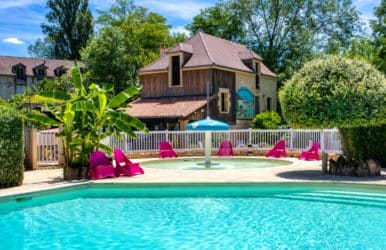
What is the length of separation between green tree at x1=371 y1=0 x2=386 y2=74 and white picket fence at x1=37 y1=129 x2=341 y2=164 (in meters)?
11.3

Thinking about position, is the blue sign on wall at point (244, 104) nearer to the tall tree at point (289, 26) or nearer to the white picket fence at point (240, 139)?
the white picket fence at point (240, 139)

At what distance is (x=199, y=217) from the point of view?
10148 millimetres

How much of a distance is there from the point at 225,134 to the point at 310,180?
12711 millimetres

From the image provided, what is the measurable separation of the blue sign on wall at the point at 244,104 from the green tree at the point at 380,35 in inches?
394

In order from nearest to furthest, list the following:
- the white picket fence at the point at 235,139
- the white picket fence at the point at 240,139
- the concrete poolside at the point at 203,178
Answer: the concrete poolside at the point at 203,178 → the white picket fence at the point at 240,139 → the white picket fence at the point at 235,139

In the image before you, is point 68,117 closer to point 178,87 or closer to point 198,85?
point 198,85

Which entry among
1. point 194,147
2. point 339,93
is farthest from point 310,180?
point 194,147

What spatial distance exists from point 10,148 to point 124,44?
34138mm

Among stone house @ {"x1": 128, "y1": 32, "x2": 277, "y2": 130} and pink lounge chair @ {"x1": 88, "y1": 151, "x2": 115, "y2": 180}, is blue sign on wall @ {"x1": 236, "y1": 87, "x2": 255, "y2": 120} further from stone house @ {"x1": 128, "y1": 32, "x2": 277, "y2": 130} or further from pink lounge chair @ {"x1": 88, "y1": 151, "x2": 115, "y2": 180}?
pink lounge chair @ {"x1": 88, "y1": 151, "x2": 115, "y2": 180}

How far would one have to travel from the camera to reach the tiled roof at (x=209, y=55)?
1238 inches

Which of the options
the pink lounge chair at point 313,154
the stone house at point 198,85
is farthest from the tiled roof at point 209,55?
the pink lounge chair at point 313,154

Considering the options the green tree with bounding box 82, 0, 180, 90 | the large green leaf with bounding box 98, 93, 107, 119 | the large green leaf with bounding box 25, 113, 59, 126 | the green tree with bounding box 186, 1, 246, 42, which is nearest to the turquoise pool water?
the large green leaf with bounding box 98, 93, 107, 119

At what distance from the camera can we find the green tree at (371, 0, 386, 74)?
31.4 meters

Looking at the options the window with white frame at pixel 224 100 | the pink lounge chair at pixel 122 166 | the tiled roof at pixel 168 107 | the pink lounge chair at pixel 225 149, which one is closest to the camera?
the pink lounge chair at pixel 122 166
